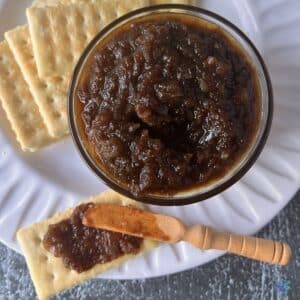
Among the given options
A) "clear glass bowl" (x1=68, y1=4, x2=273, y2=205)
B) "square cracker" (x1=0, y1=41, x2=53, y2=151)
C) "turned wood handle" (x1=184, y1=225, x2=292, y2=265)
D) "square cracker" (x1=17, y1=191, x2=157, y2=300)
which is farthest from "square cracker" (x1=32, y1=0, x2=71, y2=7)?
"turned wood handle" (x1=184, y1=225, x2=292, y2=265)

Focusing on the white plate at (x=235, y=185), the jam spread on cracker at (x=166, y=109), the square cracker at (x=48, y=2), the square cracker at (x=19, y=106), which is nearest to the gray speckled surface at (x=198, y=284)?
the white plate at (x=235, y=185)

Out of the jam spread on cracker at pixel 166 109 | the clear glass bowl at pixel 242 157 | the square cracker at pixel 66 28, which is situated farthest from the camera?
the square cracker at pixel 66 28

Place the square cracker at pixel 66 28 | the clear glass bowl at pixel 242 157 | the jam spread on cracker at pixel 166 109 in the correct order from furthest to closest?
the square cracker at pixel 66 28, the clear glass bowl at pixel 242 157, the jam spread on cracker at pixel 166 109

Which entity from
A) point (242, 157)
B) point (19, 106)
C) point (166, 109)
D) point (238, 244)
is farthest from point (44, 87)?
point (238, 244)

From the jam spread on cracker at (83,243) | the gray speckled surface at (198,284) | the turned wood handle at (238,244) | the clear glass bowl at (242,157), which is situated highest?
the clear glass bowl at (242,157)

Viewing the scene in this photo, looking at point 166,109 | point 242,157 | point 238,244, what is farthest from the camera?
point 238,244

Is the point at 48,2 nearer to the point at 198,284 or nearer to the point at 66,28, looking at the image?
the point at 66,28

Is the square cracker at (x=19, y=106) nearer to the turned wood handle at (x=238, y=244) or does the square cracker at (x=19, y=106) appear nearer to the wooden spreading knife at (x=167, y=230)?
the wooden spreading knife at (x=167, y=230)
